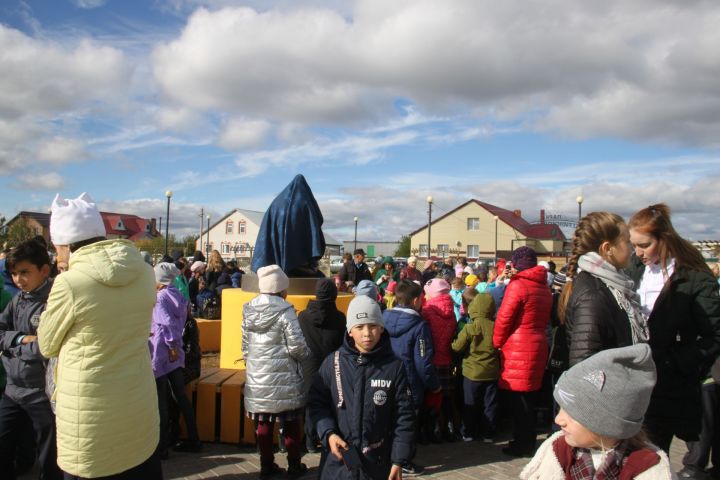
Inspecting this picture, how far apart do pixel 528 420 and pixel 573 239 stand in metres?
2.55

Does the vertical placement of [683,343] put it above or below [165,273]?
below

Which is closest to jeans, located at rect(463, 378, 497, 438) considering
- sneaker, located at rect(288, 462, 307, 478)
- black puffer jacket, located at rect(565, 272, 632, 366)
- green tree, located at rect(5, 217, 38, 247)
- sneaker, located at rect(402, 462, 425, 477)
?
sneaker, located at rect(402, 462, 425, 477)

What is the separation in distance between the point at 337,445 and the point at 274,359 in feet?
5.44

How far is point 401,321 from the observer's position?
17.3 ft

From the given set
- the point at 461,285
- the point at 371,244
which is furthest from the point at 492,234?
the point at 461,285

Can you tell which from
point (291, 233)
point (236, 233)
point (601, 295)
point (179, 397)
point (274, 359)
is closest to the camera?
point (601, 295)

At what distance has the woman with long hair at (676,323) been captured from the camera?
10.3 feet

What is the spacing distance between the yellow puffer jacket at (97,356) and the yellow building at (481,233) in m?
55.4

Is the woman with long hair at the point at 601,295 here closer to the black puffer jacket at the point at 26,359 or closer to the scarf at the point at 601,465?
the scarf at the point at 601,465

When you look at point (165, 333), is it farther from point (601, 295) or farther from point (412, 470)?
point (601, 295)

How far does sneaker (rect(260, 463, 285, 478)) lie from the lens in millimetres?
4719

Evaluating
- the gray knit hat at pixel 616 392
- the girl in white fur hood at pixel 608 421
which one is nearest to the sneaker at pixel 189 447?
the girl in white fur hood at pixel 608 421

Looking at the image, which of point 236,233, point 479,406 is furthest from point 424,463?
point 236,233

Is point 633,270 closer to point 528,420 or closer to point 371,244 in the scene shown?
point 528,420
